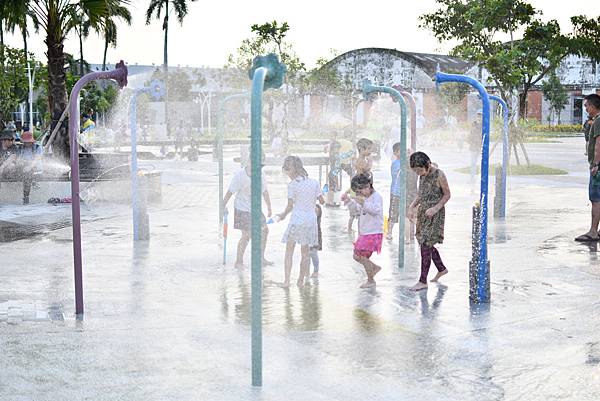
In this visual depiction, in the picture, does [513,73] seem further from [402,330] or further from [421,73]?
[421,73]

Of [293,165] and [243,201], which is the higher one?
[293,165]

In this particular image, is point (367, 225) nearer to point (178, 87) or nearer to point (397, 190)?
point (397, 190)

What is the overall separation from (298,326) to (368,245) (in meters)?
1.79

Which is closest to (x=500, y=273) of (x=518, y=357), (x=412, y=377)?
(x=518, y=357)

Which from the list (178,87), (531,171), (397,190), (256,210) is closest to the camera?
(256,210)

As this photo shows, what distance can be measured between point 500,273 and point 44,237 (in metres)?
6.45

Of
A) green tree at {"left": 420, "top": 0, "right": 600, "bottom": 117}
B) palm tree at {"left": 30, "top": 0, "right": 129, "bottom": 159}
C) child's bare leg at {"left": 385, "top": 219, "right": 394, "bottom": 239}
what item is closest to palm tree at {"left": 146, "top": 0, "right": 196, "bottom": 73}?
green tree at {"left": 420, "top": 0, "right": 600, "bottom": 117}

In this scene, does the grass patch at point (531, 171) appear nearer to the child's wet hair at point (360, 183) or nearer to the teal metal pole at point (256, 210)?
the child's wet hair at point (360, 183)

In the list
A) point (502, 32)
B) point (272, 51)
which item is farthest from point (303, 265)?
point (272, 51)

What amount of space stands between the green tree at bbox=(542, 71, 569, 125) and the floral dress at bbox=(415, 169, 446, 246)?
63.9m

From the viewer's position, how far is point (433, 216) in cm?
863

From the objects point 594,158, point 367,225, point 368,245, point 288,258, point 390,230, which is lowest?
point 390,230

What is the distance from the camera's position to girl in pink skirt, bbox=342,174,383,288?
8.88 metres

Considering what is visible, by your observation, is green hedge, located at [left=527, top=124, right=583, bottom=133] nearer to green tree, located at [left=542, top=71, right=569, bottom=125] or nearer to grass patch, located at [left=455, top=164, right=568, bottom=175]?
green tree, located at [left=542, top=71, right=569, bottom=125]
